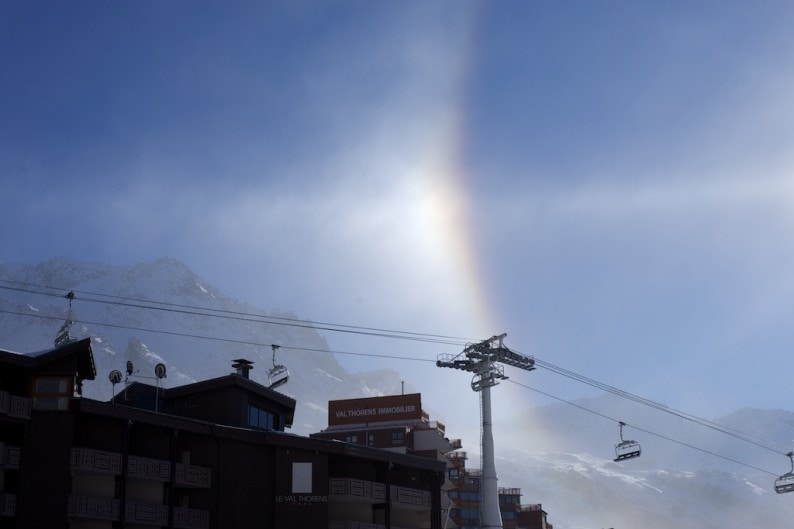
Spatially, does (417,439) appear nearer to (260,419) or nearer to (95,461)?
(260,419)

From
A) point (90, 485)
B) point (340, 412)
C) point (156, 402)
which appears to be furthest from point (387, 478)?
point (340, 412)

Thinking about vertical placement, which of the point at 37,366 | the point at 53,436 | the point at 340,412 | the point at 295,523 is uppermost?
the point at 340,412

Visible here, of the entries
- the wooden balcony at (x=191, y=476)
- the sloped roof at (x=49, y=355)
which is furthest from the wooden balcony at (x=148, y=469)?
the sloped roof at (x=49, y=355)

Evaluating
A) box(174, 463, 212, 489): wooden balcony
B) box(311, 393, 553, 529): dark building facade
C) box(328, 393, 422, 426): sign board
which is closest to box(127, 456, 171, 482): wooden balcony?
box(174, 463, 212, 489): wooden balcony

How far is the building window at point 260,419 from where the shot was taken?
2820 inches

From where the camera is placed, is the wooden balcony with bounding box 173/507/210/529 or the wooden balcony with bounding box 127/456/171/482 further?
the wooden balcony with bounding box 173/507/210/529

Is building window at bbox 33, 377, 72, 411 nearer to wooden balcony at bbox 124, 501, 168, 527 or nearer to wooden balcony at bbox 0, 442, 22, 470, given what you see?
wooden balcony at bbox 0, 442, 22, 470

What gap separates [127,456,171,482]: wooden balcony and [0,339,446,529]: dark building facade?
67mm

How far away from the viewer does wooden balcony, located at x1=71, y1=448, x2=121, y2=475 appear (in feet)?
177

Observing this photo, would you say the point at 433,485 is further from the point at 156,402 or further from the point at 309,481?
the point at 156,402

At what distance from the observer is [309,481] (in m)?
65.9

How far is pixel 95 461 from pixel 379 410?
2976 inches

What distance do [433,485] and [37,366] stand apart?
3674 cm

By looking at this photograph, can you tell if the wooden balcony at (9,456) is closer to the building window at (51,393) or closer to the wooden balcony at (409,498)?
the building window at (51,393)
